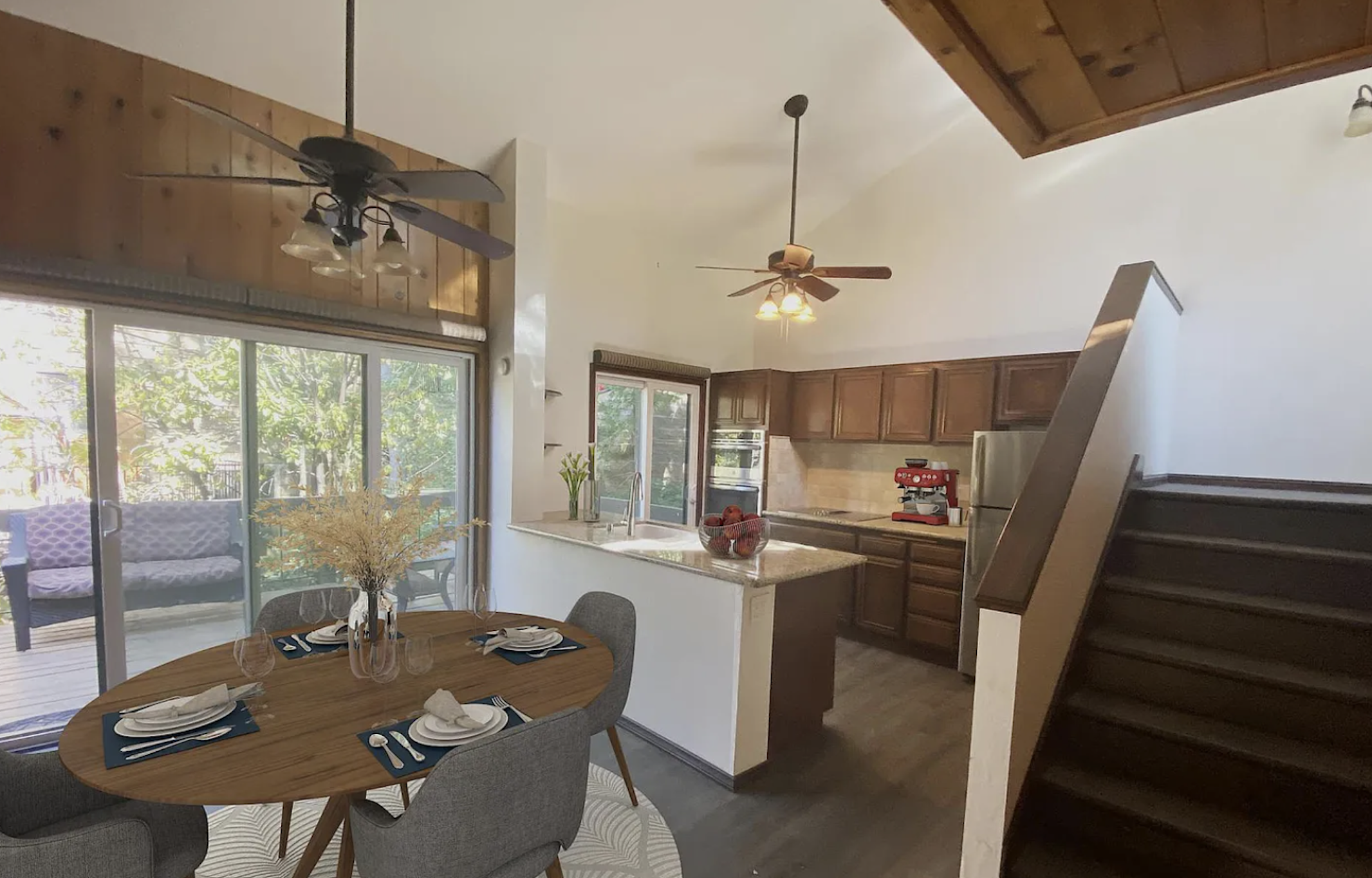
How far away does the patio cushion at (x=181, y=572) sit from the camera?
2764 millimetres

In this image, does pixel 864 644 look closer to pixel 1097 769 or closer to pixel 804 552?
pixel 804 552

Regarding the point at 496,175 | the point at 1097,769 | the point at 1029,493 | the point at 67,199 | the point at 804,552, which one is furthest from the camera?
the point at 496,175

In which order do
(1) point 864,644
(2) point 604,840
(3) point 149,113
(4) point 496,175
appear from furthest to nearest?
(1) point 864,644, (4) point 496,175, (3) point 149,113, (2) point 604,840

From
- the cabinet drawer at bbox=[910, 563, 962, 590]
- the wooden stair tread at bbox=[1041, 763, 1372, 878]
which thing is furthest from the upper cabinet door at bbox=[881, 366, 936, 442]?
the wooden stair tread at bbox=[1041, 763, 1372, 878]

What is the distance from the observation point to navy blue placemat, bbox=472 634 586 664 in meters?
1.91

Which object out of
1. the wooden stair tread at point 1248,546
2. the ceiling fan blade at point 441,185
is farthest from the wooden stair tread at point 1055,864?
the ceiling fan blade at point 441,185

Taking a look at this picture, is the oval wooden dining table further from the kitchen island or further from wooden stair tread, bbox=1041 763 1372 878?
wooden stair tread, bbox=1041 763 1372 878

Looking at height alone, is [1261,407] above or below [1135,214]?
below

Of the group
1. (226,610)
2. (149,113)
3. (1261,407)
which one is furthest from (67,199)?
(1261,407)

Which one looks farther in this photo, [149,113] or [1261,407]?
[1261,407]

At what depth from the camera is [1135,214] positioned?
3.78m

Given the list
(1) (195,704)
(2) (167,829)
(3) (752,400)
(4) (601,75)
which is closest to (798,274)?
(4) (601,75)

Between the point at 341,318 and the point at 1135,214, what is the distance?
490 cm

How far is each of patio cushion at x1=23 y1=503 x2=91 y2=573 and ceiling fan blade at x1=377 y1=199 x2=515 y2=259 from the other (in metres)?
2.07
